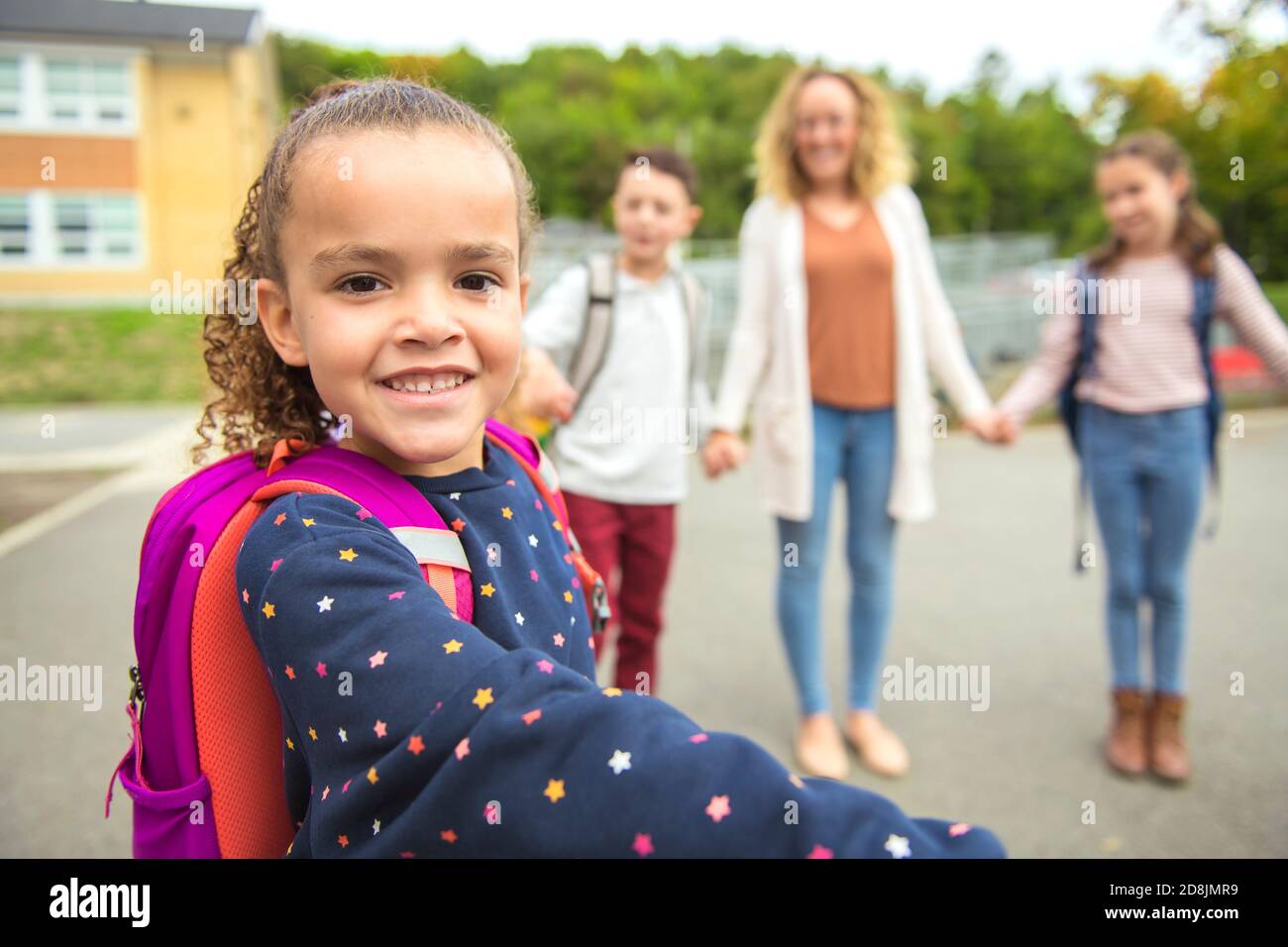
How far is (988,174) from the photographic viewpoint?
55.7 m

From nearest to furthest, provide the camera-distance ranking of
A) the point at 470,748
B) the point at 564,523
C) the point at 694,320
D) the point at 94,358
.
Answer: the point at 470,748 → the point at 564,523 → the point at 694,320 → the point at 94,358

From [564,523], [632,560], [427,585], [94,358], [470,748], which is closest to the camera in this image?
[470,748]

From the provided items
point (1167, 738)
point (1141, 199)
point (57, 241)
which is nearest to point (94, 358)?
point (57, 241)

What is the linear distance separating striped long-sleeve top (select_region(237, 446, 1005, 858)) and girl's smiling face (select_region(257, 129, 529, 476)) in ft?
0.50

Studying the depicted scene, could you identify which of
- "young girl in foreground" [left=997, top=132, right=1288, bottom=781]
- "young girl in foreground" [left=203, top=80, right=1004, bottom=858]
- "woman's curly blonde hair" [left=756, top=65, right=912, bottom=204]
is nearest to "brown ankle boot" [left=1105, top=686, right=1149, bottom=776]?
"young girl in foreground" [left=997, top=132, right=1288, bottom=781]

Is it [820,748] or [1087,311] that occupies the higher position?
[1087,311]

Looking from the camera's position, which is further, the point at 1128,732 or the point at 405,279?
the point at 1128,732

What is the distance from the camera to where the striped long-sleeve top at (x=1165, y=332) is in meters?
3.32

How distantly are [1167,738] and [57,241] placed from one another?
2681 cm

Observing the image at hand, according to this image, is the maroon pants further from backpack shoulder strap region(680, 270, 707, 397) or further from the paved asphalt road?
the paved asphalt road

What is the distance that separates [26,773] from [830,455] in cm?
296

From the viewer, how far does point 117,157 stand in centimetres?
2362

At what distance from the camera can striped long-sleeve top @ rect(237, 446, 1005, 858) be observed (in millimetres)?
735

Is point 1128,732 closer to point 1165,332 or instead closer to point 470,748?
point 1165,332
